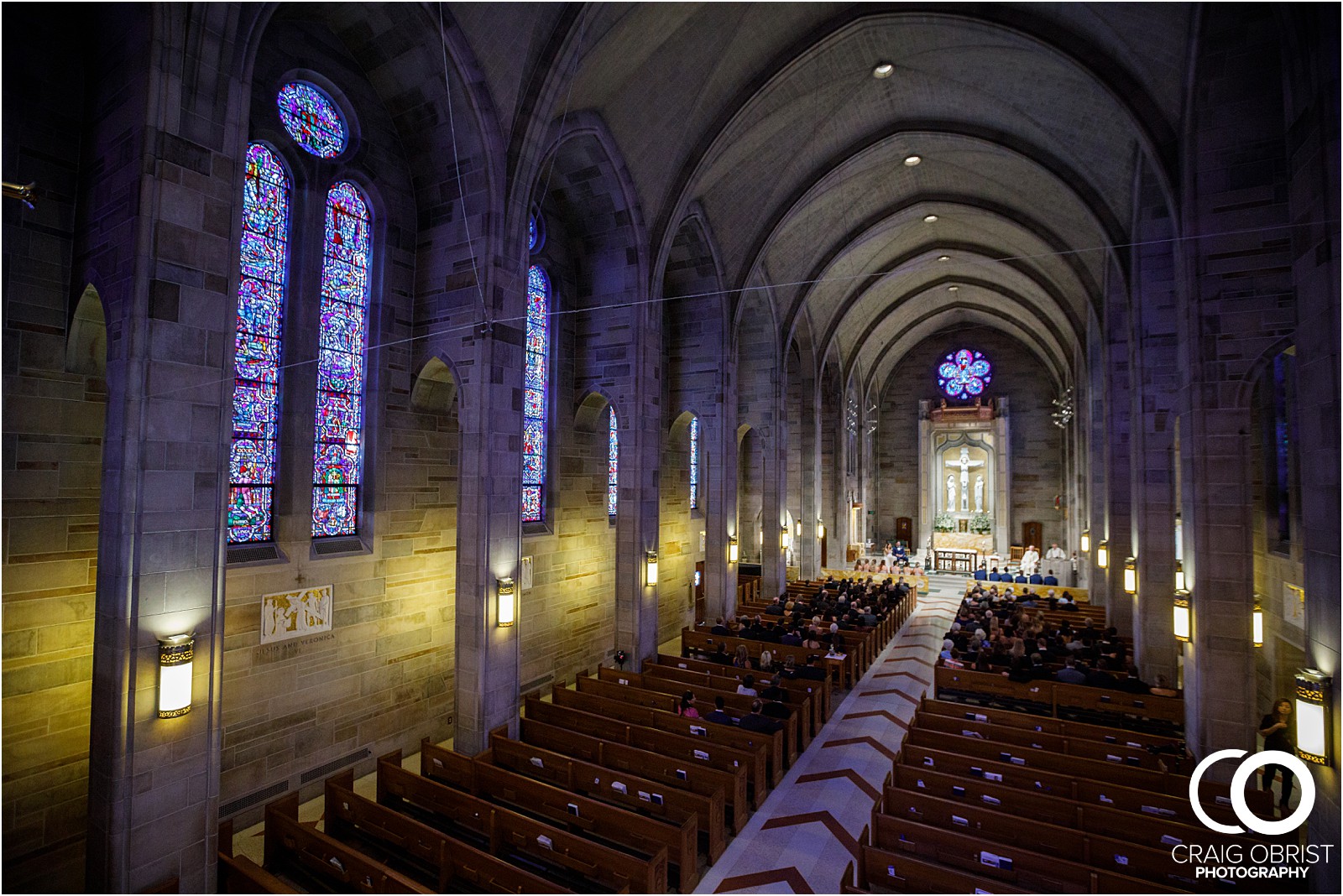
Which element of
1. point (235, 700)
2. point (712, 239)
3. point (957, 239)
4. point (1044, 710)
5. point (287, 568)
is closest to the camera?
point (235, 700)

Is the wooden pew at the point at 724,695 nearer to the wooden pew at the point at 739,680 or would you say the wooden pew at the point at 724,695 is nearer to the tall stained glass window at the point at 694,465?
the wooden pew at the point at 739,680

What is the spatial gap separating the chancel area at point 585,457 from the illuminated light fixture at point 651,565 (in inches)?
3.2

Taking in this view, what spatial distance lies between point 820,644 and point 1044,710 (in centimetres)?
439

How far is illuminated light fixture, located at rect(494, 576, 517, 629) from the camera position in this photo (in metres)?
10.0

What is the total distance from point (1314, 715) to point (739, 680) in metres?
7.85

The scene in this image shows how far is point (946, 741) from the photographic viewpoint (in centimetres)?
888

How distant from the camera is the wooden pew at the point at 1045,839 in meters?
5.95

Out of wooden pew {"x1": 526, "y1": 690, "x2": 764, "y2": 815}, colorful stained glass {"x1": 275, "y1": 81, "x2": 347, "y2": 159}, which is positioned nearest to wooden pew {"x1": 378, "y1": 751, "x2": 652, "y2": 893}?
wooden pew {"x1": 526, "y1": 690, "x2": 764, "y2": 815}

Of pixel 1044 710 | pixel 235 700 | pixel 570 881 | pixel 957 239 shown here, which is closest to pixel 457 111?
pixel 235 700

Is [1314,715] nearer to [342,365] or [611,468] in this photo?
[342,365]

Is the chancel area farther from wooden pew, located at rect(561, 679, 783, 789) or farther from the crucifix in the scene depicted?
the crucifix

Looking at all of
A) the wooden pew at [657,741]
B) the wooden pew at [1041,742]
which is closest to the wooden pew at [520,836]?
the wooden pew at [657,741]

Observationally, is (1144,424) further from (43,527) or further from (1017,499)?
(1017,499)

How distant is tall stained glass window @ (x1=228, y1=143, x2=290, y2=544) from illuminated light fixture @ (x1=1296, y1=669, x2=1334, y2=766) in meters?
11.6
